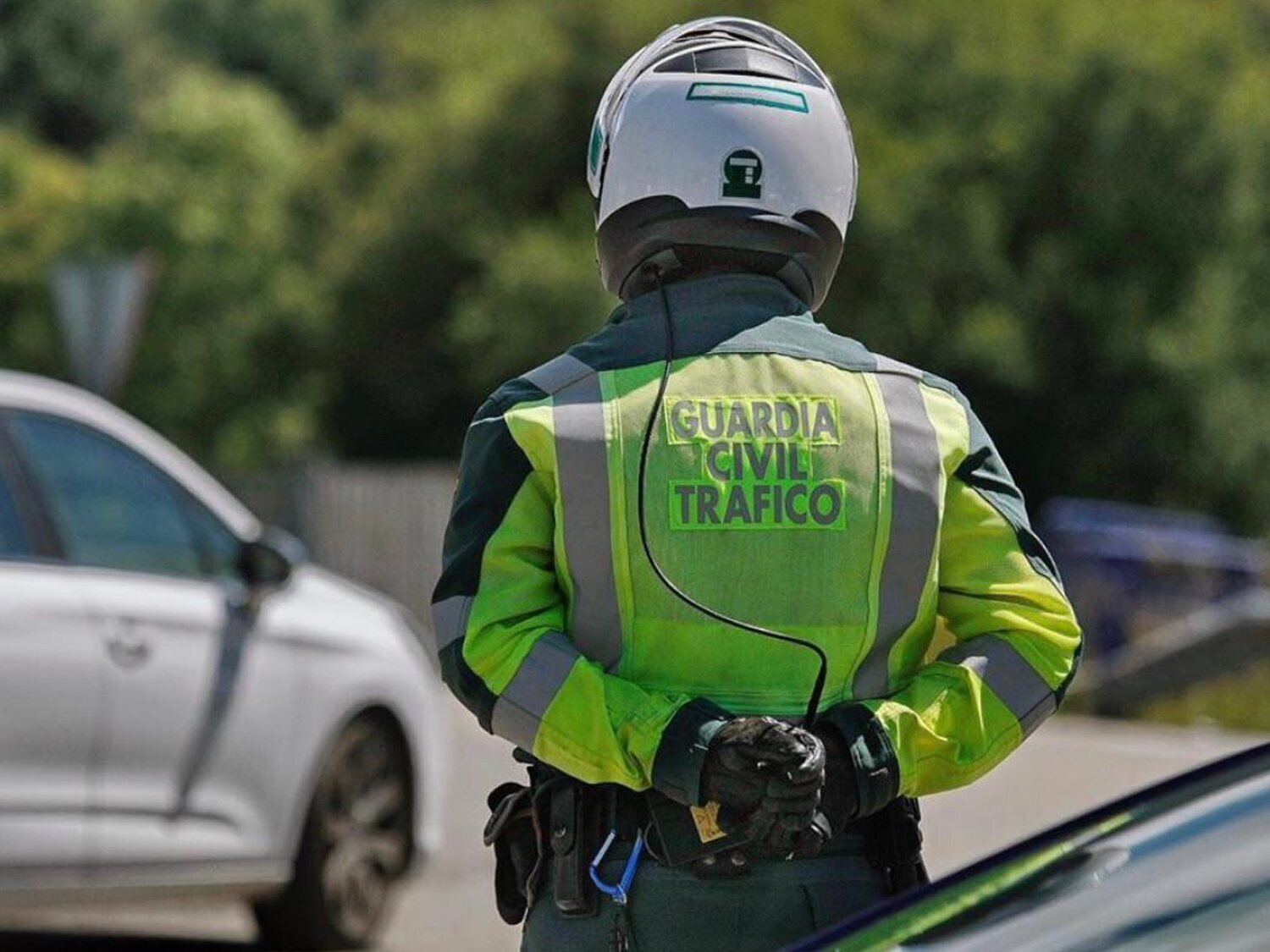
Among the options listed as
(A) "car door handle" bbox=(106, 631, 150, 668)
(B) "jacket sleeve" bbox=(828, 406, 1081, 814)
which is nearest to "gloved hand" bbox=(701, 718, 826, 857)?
(B) "jacket sleeve" bbox=(828, 406, 1081, 814)

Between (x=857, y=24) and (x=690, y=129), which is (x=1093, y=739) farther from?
(x=857, y=24)

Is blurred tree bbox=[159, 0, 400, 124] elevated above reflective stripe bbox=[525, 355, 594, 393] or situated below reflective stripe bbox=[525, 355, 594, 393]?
above

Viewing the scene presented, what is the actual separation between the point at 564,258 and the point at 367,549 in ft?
43.4

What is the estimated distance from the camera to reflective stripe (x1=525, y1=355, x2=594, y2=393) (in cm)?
292

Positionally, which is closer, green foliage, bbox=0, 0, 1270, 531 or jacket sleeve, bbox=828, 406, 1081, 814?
jacket sleeve, bbox=828, 406, 1081, 814

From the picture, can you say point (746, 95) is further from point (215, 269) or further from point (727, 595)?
point (215, 269)

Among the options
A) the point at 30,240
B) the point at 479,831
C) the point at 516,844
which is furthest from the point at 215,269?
the point at 516,844

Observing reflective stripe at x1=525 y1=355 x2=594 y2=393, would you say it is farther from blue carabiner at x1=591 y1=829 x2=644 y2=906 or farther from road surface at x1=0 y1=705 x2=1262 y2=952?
road surface at x1=0 y1=705 x2=1262 y2=952

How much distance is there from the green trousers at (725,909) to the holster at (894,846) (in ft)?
0.23

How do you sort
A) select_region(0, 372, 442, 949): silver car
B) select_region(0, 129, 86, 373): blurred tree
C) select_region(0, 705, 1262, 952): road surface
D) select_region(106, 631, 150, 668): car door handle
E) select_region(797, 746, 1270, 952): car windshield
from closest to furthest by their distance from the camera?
select_region(797, 746, 1270, 952): car windshield
select_region(0, 372, 442, 949): silver car
select_region(106, 631, 150, 668): car door handle
select_region(0, 705, 1262, 952): road surface
select_region(0, 129, 86, 373): blurred tree

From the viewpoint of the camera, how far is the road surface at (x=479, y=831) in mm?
8172

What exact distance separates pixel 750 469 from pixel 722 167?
1.14ft

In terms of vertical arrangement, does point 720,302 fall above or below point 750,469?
above

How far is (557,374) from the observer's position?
9.64 feet
